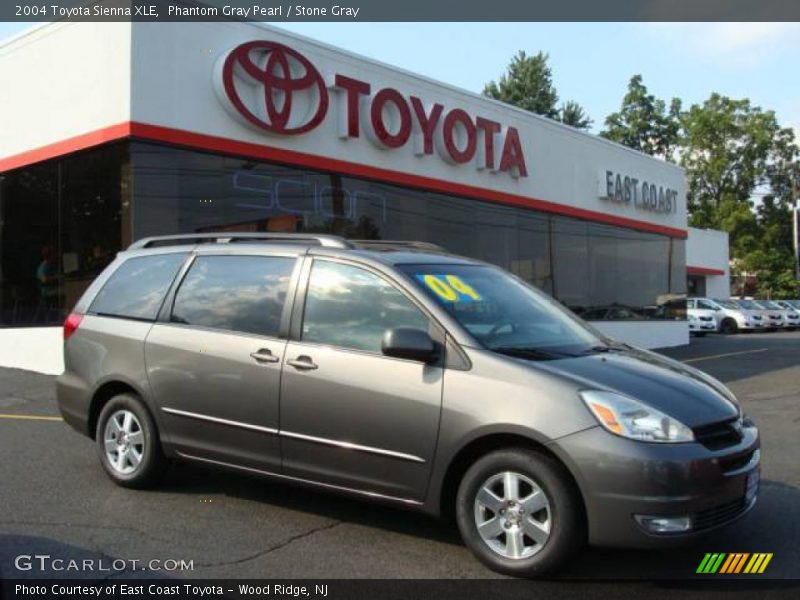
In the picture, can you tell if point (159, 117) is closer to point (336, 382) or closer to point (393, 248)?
point (393, 248)

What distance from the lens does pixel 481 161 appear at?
16406 millimetres

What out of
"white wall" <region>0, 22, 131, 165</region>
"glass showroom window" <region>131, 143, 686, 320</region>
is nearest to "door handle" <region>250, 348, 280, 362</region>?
"glass showroom window" <region>131, 143, 686, 320</region>

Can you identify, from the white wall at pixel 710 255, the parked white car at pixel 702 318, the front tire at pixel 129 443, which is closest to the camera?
the front tire at pixel 129 443

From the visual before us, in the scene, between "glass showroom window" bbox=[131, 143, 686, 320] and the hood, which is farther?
"glass showroom window" bbox=[131, 143, 686, 320]

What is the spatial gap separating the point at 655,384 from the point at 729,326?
1187 inches

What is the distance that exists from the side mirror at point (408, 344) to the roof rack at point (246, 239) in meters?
1.00

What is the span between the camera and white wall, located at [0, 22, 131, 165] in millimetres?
10883

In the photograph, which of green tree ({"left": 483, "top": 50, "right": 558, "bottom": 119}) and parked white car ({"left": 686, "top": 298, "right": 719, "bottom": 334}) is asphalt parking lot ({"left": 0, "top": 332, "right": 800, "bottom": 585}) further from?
green tree ({"left": 483, "top": 50, "right": 558, "bottom": 119})

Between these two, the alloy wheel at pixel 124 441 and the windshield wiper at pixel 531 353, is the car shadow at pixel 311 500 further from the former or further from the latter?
the windshield wiper at pixel 531 353

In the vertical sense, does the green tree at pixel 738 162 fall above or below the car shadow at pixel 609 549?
above

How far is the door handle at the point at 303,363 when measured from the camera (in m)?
4.79

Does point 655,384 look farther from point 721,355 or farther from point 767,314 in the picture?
point 767,314

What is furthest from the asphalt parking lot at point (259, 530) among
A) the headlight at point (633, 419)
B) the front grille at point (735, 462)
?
the headlight at point (633, 419)

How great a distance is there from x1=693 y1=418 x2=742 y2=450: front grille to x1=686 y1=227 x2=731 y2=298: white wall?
37.0 metres
